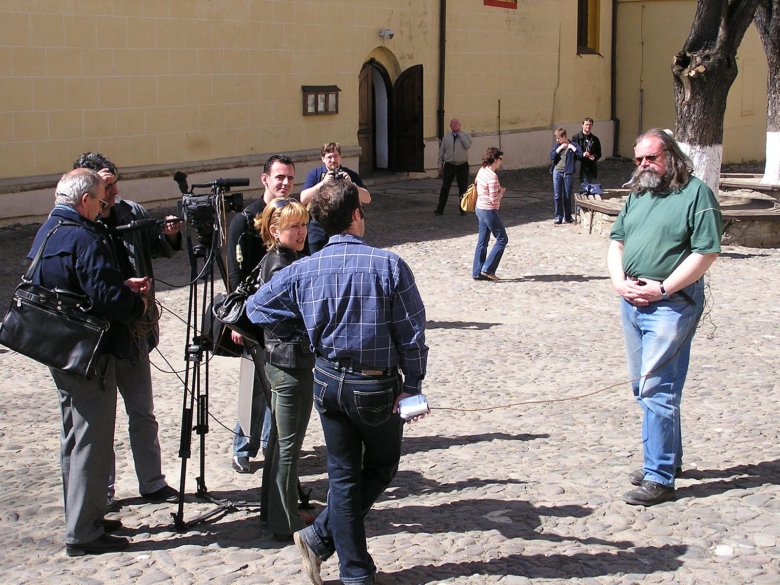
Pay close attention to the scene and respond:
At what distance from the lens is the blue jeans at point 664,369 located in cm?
502

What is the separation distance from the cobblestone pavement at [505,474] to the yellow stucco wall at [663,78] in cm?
1768

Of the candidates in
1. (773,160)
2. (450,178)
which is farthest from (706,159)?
(450,178)

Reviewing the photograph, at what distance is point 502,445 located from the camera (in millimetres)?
6051

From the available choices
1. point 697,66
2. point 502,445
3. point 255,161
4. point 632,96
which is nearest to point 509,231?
point 697,66

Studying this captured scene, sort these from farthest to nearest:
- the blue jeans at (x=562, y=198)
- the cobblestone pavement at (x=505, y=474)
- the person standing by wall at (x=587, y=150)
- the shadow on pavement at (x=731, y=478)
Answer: the person standing by wall at (x=587, y=150)
the blue jeans at (x=562, y=198)
the shadow on pavement at (x=731, y=478)
the cobblestone pavement at (x=505, y=474)

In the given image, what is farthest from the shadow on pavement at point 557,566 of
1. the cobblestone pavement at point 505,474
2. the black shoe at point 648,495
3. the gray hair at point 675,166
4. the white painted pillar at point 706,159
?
the white painted pillar at point 706,159

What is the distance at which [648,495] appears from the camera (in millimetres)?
5039

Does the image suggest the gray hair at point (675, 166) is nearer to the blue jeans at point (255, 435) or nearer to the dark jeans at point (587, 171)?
the blue jeans at point (255, 435)

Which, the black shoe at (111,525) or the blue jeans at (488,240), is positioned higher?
the blue jeans at (488,240)

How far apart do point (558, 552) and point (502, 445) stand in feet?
5.08

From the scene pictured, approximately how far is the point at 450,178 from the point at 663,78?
11.5 m

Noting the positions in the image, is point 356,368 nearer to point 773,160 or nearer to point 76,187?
point 76,187

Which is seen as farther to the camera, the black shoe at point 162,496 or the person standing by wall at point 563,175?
the person standing by wall at point 563,175

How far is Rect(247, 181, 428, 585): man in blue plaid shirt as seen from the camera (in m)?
3.85
